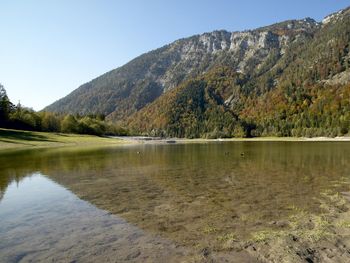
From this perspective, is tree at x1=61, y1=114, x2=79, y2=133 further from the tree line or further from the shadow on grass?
the shadow on grass

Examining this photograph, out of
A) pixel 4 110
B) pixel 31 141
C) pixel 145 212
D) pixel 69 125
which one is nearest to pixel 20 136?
pixel 31 141

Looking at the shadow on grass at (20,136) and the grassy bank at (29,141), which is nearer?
the grassy bank at (29,141)

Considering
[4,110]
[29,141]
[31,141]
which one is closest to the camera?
[29,141]

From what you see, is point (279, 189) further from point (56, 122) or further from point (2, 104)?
point (56, 122)

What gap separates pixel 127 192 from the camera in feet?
91.6

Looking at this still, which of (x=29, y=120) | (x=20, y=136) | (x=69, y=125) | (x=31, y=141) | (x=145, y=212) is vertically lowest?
(x=145, y=212)

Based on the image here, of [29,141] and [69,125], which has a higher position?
[69,125]

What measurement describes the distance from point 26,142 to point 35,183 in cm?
9753

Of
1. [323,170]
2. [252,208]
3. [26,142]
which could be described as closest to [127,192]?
[252,208]

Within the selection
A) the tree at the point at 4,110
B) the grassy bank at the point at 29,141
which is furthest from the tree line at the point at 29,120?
the grassy bank at the point at 29,141

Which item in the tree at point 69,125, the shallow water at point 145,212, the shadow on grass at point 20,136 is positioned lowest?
the shallow water at point 145,212

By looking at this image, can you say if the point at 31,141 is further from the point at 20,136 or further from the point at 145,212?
the point at 145,212

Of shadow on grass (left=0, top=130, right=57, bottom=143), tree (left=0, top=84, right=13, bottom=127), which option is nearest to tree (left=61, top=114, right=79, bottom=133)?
tree (left=0, top=84, right=13, bottom=127)

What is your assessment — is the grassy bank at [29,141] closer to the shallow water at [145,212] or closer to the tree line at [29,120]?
the tree line at [29,120]
